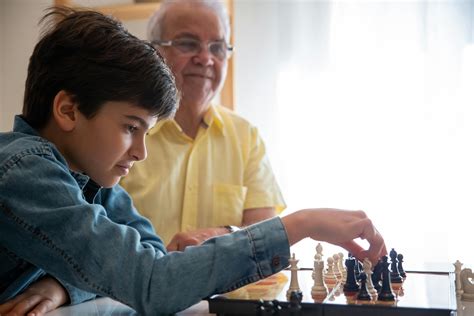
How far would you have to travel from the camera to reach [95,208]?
115 centimetres

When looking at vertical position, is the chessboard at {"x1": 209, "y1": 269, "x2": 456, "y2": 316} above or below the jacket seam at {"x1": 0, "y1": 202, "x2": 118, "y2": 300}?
below

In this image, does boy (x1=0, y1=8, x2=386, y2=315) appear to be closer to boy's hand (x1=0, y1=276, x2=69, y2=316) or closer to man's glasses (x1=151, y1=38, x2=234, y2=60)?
boy's hand (x1=0, y1=276, x2=69, y2=316)

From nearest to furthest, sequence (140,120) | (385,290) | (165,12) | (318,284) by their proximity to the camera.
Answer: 1. (385,290)
2. (318,284)
3. (140,120)
4. (165,12)

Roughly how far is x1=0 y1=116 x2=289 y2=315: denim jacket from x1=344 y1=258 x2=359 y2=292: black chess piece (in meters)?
0.13

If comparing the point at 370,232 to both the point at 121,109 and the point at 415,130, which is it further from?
the point at 415,130

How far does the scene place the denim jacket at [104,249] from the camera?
43.5 inches

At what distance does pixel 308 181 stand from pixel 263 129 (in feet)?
1.15

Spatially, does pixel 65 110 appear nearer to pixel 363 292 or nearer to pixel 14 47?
pixel 363 292

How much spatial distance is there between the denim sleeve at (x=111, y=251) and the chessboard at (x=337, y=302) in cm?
4

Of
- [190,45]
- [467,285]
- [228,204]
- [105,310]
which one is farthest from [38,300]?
[190,45]

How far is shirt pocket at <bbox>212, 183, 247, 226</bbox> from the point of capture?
92.0 inches

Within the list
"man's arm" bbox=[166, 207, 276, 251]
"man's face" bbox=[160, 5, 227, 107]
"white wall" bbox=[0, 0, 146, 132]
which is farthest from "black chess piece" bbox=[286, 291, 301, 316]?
"white wall" bbox=[0, 0, 146, 132]

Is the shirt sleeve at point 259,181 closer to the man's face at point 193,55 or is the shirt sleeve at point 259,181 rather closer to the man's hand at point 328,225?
the man's face at point 193,55

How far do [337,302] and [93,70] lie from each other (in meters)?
0.63
